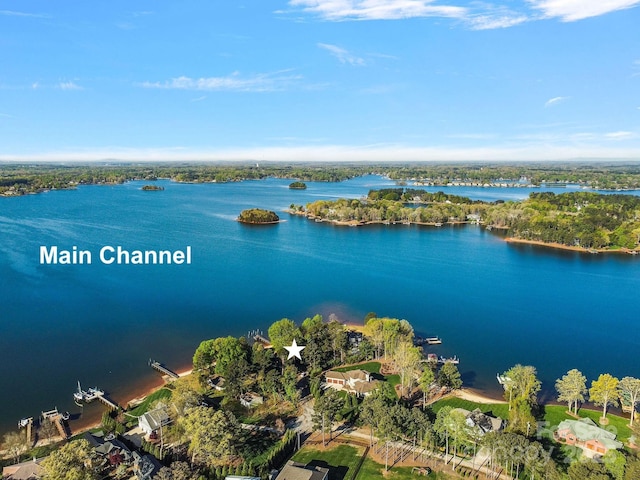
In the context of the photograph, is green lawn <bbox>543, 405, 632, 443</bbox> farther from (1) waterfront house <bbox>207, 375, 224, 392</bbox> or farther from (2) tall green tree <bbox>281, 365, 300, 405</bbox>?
(1) waterfront house <bbox>207, 375, 224, 392</bbox>

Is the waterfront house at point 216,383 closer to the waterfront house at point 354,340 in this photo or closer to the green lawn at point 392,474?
the waterfront house at point 354,340

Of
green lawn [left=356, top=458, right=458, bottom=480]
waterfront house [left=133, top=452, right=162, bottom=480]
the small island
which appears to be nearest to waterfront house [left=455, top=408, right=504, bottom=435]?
green lawn [left=356, top=458, right=458, bottom=480]

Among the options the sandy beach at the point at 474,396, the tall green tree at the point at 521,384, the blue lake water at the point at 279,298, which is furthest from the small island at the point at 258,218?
the tall green tree at the point at 521,384

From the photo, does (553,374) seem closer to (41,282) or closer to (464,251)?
(464,251)

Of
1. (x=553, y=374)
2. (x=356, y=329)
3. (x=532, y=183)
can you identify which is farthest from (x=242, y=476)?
(x=532, y=183)

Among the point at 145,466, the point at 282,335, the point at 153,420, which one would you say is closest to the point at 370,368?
the point at 282,335

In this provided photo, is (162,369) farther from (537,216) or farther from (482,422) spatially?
(537,216)

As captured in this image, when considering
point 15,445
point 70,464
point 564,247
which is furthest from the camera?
point 564,247
